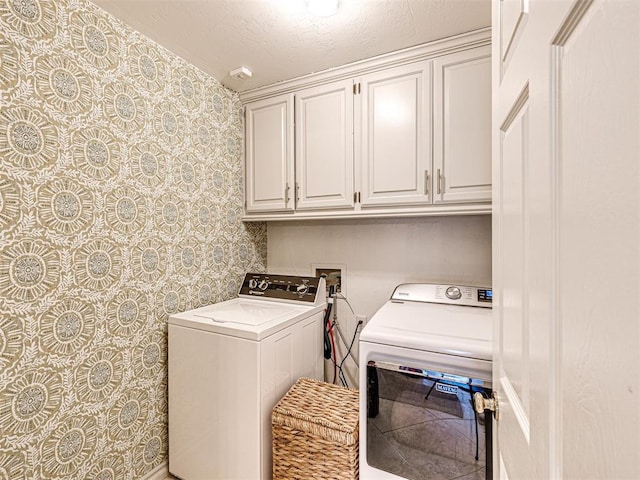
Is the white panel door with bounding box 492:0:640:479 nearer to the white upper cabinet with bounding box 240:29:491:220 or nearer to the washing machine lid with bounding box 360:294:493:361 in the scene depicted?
the washing machine lid with bounding box 360:294:493:361

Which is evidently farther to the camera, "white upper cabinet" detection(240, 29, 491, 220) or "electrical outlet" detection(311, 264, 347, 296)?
"electrical outlet" detection(311, 264, 347, 296)

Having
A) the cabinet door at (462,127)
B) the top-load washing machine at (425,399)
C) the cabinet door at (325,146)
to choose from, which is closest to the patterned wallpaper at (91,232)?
the cabinet door at (325,146)

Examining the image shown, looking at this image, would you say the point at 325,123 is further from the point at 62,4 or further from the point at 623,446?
the point at 623,446

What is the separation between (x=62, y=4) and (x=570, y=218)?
6.22ft

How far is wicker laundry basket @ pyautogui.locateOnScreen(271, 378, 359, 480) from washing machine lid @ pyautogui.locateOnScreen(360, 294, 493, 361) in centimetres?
41

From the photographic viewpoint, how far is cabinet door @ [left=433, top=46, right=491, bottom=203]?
1.55 m

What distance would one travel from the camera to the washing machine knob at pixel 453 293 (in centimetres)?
176

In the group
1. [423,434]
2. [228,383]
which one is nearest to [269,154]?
[228,383]

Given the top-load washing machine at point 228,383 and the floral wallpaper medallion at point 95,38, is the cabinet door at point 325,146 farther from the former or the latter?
the floral wallpaper medallion at point 95,38

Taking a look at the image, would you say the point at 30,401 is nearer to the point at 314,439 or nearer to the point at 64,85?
the point at 314,439

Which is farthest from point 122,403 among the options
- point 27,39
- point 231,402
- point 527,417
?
point 527,417

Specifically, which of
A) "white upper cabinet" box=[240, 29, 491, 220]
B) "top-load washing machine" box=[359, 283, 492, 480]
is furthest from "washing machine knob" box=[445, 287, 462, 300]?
"white upper cabinet" box=[240, 29, 491, 220]

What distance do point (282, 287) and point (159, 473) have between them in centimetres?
123

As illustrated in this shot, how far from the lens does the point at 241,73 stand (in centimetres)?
193
